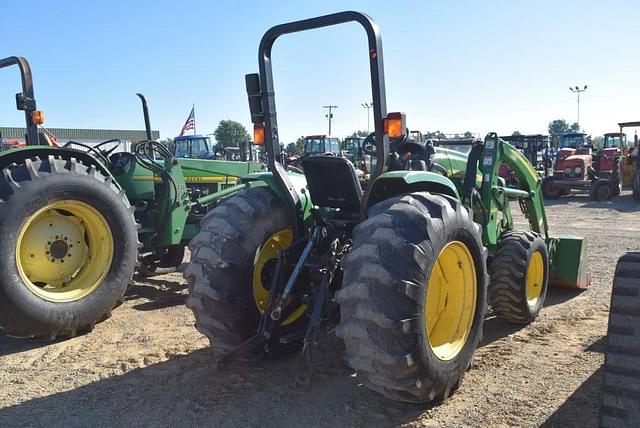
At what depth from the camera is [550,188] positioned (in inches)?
694

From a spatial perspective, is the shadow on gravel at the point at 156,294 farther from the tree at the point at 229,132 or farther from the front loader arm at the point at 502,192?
the tree at the point at 229,132

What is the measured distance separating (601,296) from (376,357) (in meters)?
4.15

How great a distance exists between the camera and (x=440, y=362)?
3309mm

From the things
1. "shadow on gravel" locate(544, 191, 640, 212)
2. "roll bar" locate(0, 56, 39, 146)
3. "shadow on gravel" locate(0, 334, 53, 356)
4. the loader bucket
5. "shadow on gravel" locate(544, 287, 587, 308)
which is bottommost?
"shadow on gravel" locate(544, 191, 640, 212)

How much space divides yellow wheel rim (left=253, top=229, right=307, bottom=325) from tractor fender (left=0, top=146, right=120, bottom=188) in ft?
7.90

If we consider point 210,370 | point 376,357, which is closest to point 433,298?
point 376,357

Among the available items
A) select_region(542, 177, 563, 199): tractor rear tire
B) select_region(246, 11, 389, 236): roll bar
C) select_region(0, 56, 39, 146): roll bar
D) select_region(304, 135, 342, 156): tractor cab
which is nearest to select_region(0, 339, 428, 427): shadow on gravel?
select_region(246, 11, 389, 236): roll bar

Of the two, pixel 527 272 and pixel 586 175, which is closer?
pixel 527 272

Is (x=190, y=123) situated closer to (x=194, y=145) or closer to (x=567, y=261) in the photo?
(x=194, y=145)

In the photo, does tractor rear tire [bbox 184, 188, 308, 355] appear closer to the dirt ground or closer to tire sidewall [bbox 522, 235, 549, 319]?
the dirt ground

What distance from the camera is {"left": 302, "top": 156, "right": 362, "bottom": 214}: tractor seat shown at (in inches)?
151

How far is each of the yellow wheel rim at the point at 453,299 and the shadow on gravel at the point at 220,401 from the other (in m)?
0.55

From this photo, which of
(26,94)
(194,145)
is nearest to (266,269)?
(26,94)

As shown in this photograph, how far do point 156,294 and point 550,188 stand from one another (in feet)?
47.4
